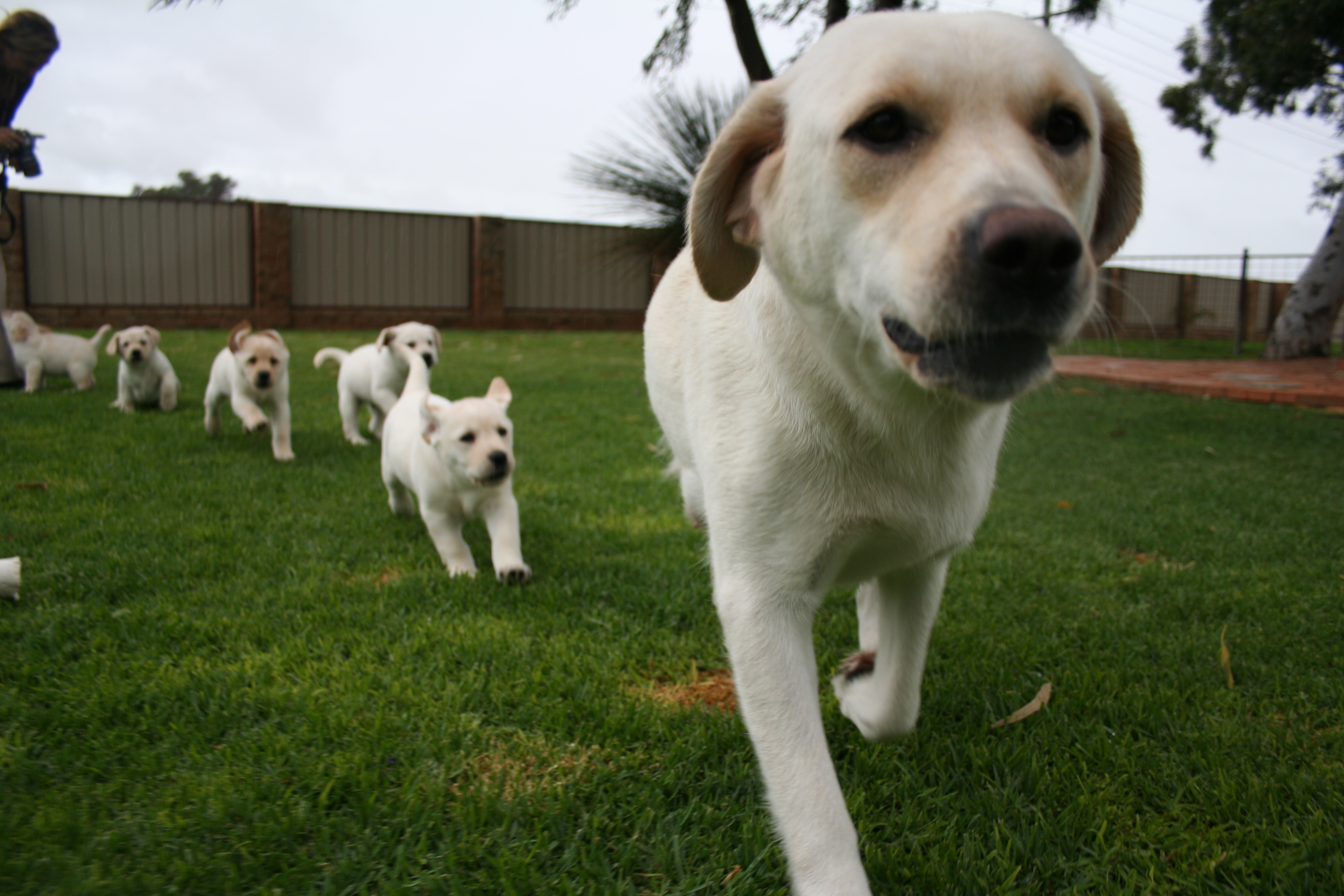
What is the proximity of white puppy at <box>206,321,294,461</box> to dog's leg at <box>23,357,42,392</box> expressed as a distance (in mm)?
2837

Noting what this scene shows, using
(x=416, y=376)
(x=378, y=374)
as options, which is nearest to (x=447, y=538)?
(x=416, y=376)

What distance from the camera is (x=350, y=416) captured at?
6734 millimetres

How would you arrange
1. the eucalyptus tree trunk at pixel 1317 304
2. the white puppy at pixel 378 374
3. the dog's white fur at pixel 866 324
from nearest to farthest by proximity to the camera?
the dog's white fur at pixel 866 324 → the white puppy at pixel 378 374 → the eucalyptus tree trunk at pixel 1317 304

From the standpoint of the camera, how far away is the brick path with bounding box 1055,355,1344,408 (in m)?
8.88

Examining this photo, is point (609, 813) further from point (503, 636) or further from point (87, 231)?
point (87, 231)

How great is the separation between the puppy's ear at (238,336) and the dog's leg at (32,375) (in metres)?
3.10

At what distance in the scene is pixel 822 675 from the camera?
2.75m

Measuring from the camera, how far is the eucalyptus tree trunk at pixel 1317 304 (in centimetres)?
1252

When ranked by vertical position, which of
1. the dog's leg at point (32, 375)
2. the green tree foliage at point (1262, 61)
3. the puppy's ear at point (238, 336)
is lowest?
the dog's leg at point (32, 375)

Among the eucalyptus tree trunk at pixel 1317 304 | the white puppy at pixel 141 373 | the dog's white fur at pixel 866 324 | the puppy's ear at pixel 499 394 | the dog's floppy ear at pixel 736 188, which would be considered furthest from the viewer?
the eucalyptus tree trunk at pixel 1317 304

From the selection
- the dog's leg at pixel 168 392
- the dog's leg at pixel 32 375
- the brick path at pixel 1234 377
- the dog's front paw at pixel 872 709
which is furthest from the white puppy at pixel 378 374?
the brick path at pixel 1234 377

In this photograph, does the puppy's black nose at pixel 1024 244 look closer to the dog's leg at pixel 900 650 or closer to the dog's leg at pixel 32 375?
the dog's leg at pixel 900 650

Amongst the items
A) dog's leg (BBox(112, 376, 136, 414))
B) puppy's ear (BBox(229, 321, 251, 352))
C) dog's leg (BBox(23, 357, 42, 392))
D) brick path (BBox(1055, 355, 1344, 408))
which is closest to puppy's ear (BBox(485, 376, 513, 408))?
puppy's ear (BBox(229, 321, 251, 352))

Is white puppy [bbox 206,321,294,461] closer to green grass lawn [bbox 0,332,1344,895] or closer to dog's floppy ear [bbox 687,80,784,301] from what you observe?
green grass lawn [bbox 0,332,1344,895]
